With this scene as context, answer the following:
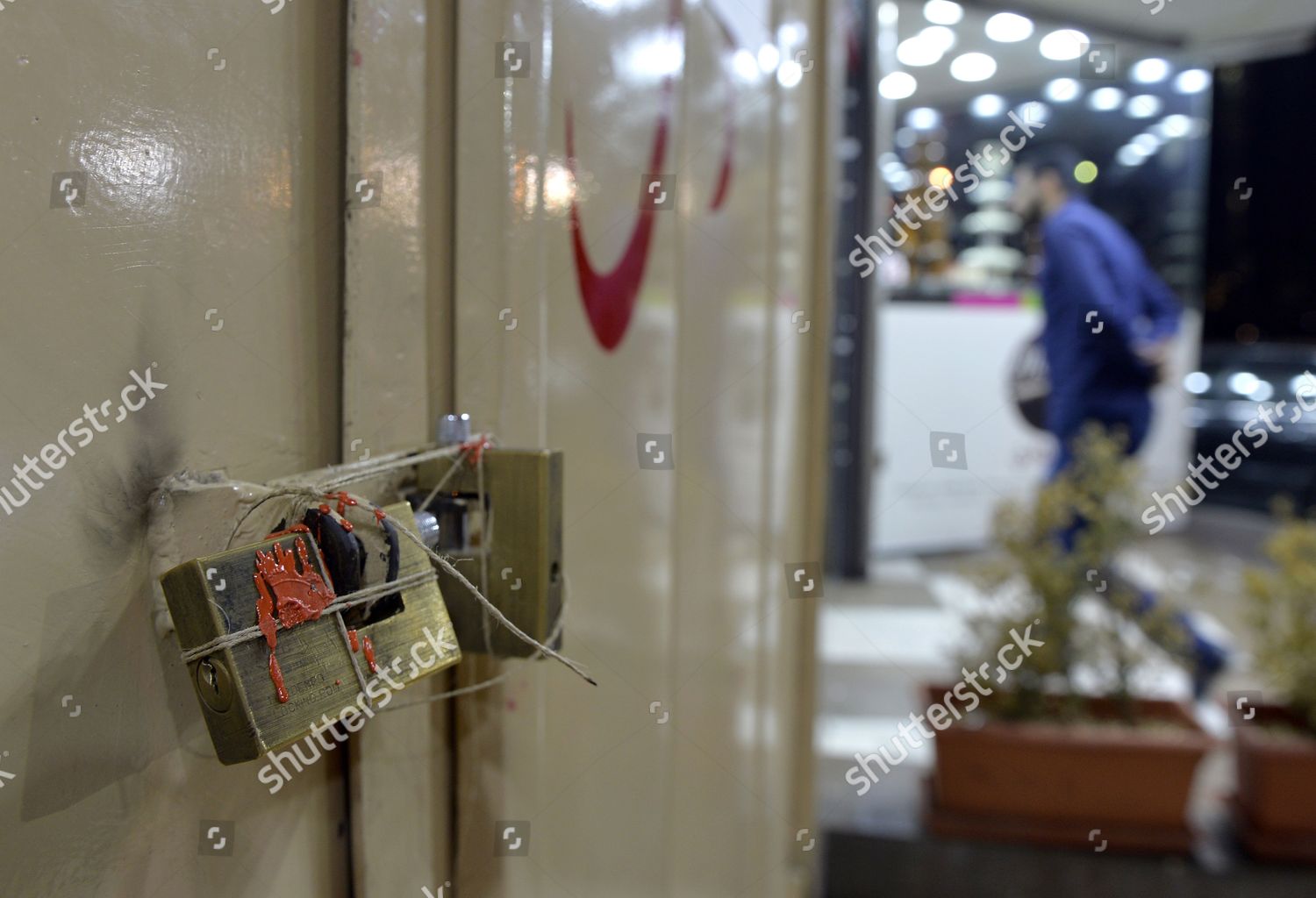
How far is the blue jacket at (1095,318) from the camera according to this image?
2482 mm

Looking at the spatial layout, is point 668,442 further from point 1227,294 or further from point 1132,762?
point 1227,294

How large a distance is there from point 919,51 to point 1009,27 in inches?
22.7

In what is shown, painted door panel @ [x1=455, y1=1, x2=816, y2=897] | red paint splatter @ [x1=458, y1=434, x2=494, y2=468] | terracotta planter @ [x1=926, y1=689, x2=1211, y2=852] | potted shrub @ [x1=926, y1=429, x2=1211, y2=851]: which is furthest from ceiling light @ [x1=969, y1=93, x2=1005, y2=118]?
red paint splatter @ [x1=458, y1=434, x2=494, y2=468]

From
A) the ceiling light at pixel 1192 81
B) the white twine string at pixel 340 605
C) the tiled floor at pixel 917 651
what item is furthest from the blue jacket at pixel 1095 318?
the white twine string at pixel 340 605

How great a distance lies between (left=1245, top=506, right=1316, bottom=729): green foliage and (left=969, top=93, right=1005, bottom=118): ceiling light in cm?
247

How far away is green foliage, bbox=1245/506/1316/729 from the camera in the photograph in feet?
6.02

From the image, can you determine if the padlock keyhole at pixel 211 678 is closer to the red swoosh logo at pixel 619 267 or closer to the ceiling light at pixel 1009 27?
the red swoosh logo at pixel 619 267

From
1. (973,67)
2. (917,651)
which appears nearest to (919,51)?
(973,67)

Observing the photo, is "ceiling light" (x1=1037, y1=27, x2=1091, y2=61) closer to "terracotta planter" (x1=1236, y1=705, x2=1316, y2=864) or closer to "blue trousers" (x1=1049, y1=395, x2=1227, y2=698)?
"blue trousers" (x1=1049, y1=395, x2=1227, y2=698)

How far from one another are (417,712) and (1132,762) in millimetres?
1680

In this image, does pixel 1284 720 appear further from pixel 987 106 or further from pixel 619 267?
pixel 987 106

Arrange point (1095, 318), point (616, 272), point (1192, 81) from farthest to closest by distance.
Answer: point (1192, 81), point (1095, 318), point (616, 272)

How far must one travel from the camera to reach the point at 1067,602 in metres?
1.88

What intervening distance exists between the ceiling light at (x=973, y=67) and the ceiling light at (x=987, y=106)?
0.10m
